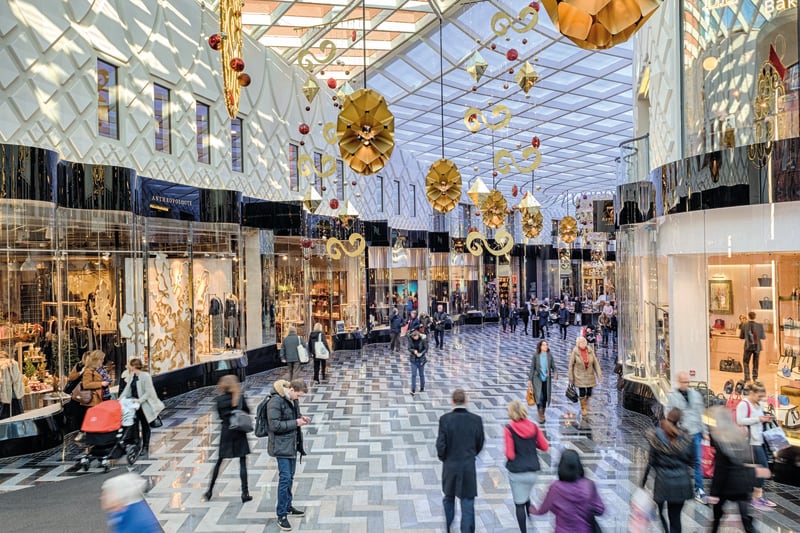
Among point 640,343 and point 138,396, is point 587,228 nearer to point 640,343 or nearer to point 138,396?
point 640,343

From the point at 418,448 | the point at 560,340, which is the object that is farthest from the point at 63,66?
the point at 560,340

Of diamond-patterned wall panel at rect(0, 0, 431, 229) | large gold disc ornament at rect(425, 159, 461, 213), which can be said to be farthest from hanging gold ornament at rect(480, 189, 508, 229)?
diamond-patterned wall panel at rect(0, 0, 431, 229)

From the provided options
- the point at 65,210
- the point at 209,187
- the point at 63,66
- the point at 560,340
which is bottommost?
the point at 560,340

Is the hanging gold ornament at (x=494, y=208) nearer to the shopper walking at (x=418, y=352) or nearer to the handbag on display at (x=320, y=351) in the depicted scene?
the shopper walking at (x=418, y=352)

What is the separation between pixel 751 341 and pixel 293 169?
549 inches

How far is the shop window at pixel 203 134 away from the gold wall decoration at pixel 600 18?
12249 millimetres

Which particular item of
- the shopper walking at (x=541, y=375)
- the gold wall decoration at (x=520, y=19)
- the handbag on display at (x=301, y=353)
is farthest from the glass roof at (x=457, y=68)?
the handbag on display at (x=301, y=353)

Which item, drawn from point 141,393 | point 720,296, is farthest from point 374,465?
point 720,296

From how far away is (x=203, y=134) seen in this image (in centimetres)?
1371

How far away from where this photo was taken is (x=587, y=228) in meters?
32.2

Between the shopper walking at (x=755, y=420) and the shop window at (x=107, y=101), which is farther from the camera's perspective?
the shop window at (x=107, y=101)

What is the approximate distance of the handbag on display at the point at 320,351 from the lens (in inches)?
544

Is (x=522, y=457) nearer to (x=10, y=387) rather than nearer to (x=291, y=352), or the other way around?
(x=10, y=387)

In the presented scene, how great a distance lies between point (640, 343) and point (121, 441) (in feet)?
30.9
